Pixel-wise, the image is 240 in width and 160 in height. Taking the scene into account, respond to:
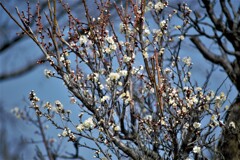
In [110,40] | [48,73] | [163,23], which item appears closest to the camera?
[48,73]

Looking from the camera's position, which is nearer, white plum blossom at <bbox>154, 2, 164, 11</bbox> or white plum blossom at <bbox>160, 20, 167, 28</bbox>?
white plum blossom at <bbox>160, 20, 167, 28</bbox>

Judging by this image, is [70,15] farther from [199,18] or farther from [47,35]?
[199,18]

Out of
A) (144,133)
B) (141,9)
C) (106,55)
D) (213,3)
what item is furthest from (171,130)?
(213,3)

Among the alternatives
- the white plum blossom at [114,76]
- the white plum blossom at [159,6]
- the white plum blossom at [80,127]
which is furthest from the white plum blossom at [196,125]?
the white plum blossom at [159,6]

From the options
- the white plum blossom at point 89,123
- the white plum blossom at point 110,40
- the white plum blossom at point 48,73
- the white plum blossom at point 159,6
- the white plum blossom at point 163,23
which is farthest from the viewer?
the white plum blossom at point 159,6

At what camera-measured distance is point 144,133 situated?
2947 millimetres

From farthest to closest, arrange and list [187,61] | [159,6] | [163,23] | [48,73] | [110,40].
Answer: [187,61] → [159,6] → [163,23] → [110,40] → [48,73]

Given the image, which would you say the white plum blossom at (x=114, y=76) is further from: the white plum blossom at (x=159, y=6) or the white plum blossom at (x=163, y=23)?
the white plum blossom at (x=159, y=6)

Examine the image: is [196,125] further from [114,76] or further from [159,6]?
[159,6]

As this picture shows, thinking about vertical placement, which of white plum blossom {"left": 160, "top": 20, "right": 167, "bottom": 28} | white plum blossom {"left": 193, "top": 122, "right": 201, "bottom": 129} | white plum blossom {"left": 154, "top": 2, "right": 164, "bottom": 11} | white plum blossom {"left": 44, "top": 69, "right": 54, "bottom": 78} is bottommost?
white plum blossom {"left": 193, "top": 122, "right": 201, "bottom": 129}

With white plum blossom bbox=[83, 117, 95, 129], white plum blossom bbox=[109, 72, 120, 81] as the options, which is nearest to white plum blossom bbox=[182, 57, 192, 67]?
white plum blossom bbox=[109, 72, 120, 81]

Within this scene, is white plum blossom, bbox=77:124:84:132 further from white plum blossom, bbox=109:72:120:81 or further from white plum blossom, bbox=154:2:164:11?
white plum blossom, bbox=154:2:164:11

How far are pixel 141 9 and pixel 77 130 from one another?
1.07 metres

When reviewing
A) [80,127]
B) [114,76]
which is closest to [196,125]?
[114,76]
